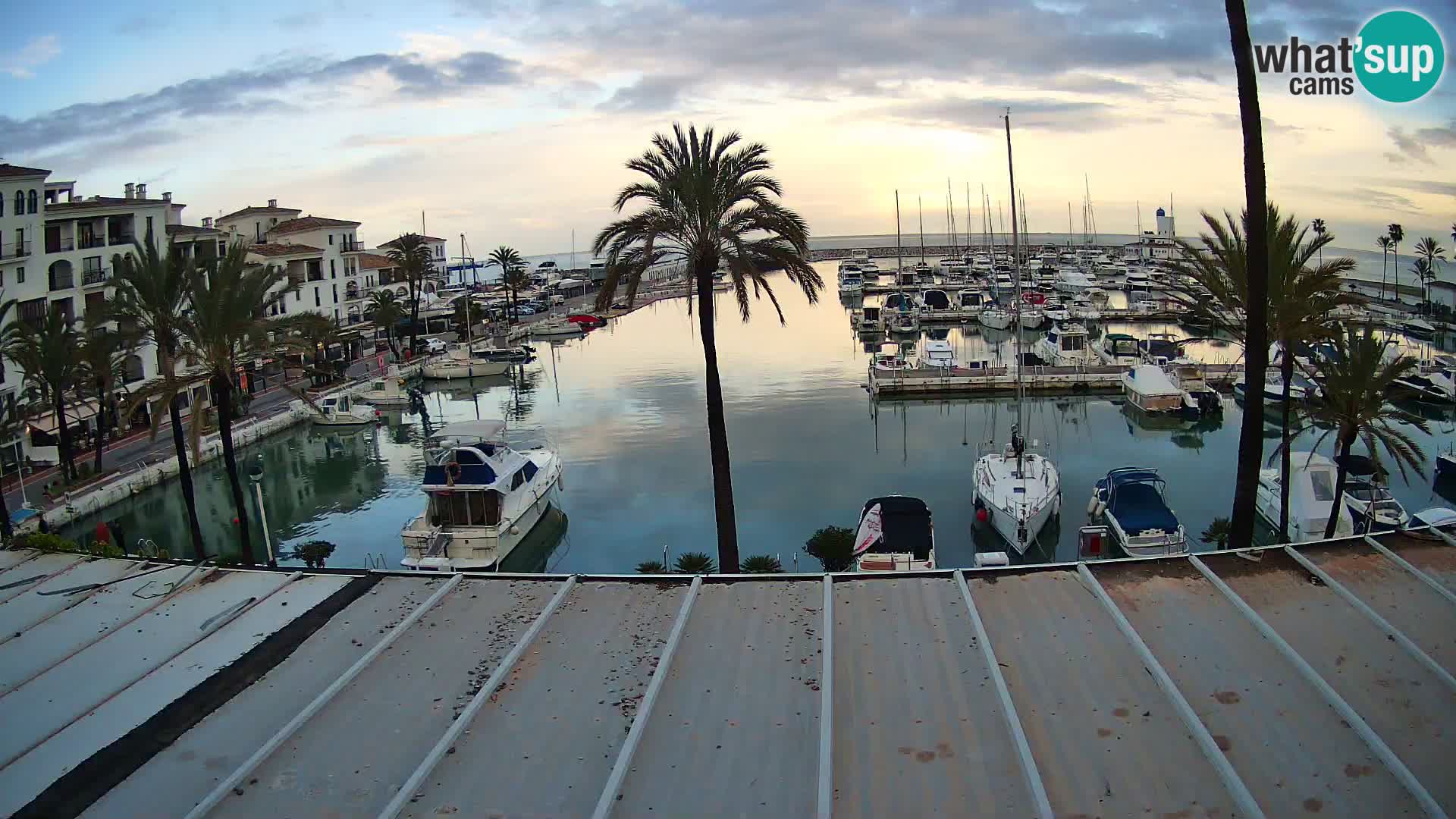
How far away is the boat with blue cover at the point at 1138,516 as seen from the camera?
70.2 ft

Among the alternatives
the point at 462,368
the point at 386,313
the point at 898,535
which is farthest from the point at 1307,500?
the point at 386,313

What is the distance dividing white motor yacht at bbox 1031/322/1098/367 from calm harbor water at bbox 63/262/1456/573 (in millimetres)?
5909

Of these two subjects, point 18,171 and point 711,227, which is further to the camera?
point 18,171

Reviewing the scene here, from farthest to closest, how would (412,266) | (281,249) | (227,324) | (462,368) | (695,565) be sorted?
(412,266) < (281,249) < (462,368) < (227,324) < (695,565)

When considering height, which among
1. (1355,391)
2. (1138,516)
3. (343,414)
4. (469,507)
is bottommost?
(1138,516)

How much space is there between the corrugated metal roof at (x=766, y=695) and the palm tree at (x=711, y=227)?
733 centimetres

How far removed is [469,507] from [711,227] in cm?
1052

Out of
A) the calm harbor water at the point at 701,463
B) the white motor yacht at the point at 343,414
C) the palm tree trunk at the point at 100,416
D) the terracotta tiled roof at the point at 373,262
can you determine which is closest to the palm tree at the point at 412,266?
the terracotta tiled roof at the point at 373,262

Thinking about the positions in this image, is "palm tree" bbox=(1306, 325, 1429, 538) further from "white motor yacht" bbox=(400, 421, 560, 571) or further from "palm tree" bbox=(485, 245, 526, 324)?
"palm tree" bbox=(485, 245, 526, 324)

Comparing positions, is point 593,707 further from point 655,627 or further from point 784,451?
point 784,451

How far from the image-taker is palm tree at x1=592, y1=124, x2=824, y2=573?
1844cm

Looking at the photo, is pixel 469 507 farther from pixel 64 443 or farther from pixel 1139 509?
pixel 1139 509

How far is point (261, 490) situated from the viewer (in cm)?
3266

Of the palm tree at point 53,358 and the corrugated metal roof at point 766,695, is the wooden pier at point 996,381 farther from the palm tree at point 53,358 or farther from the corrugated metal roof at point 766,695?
the corrugated metal roof at point 766,695
